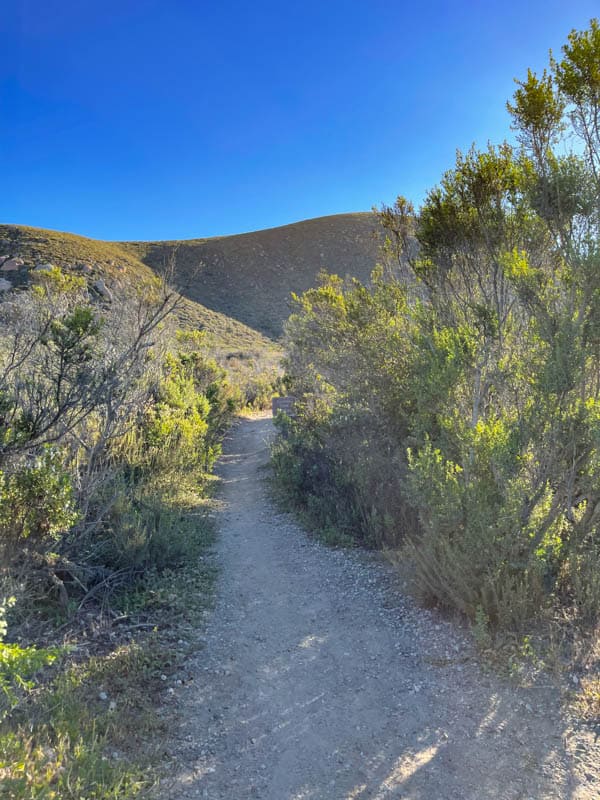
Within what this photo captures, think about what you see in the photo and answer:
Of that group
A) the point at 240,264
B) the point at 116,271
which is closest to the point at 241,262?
the point at 240,264

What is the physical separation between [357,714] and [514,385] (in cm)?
270

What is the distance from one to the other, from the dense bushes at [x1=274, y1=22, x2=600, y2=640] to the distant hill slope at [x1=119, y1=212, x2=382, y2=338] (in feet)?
114

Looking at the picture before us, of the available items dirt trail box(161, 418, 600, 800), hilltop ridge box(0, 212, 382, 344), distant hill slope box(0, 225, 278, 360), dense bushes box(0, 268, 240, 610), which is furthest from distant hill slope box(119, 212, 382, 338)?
dirt trail box(161, 418, 600, 800)

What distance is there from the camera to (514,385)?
404 cm

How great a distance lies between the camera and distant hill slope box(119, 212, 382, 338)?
43594 mm

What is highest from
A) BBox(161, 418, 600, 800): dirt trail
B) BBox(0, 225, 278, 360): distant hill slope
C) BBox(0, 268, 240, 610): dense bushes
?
BBox(0, 225, 278, 360): distant hill slope

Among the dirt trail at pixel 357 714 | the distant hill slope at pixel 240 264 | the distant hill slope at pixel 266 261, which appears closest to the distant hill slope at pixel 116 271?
the distant hill slope at pixel 240 264

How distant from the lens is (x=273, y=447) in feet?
29.4

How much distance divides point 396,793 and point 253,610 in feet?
7.05

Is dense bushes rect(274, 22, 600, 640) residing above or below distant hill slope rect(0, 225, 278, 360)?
below

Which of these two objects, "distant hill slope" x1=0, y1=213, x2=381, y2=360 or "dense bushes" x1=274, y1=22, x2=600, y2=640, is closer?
"dense bushes" x1=274, y1=22, x2=600, y2=640

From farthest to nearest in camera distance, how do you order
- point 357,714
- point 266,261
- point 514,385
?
point 266,261 → point 514,385 → point 357,714

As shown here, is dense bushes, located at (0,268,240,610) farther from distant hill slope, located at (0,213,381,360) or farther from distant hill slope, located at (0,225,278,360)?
distant hill slope, located at (0,213,381,360)

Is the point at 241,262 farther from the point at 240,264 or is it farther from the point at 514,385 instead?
the point at 514,385
